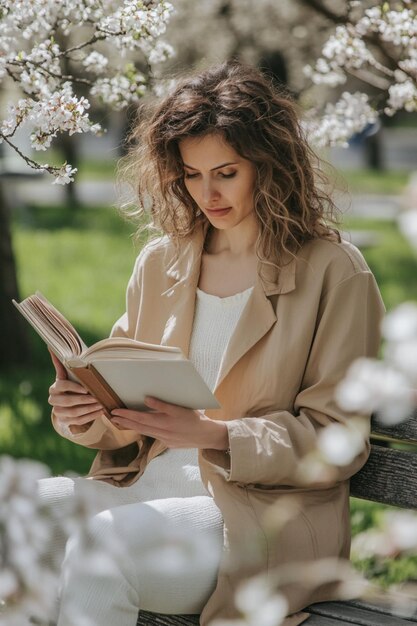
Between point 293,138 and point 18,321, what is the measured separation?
420cm

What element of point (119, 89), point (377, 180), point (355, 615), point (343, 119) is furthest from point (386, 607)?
point (377, 180)

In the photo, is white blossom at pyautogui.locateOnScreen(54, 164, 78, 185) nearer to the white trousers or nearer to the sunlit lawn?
the white trousers

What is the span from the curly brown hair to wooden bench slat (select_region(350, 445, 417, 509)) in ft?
1.81

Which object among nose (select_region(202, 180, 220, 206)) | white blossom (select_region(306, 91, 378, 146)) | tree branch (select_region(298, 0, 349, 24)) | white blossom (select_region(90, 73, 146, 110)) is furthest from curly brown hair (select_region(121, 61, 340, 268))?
tree branch (select_region(298, 0, 349, 24))

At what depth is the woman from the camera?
2426 mm

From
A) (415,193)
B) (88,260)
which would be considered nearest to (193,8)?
(88,260)

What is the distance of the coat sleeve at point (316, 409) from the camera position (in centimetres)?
246

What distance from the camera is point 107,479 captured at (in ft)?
9.36

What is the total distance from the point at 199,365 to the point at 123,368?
519 millimetres

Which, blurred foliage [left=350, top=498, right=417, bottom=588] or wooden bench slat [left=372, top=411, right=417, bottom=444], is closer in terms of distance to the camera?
wooden bench slat [left=372, top=411, right=417, bottom=444]

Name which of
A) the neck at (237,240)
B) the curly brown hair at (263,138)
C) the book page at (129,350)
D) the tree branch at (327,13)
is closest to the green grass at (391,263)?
the tree branch at (327,13)

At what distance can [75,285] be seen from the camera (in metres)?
9.42

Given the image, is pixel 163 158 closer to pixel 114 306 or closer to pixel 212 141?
pixel 212 141

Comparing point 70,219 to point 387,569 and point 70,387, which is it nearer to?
point 387,569
